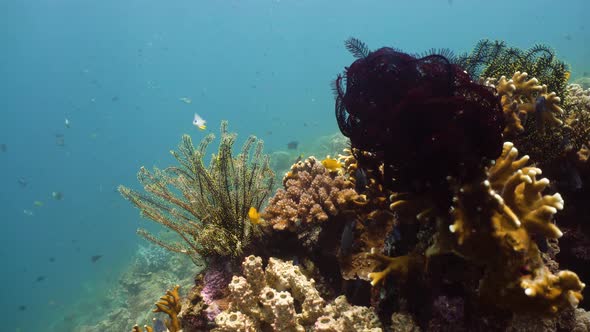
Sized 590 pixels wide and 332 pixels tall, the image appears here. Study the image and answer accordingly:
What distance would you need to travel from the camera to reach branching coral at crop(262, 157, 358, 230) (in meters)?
4.27

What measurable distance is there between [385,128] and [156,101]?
7424 inches

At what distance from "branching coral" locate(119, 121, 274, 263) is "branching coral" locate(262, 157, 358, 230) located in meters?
0.46

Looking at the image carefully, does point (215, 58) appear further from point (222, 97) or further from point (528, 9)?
point (528, 9)

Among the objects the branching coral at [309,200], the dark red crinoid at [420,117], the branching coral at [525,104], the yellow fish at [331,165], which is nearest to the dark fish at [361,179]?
the branching coral at [309,200]

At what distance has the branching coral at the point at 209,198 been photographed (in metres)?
4.47

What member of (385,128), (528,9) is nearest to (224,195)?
(385,128)

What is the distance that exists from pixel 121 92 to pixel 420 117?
169772 millimetres

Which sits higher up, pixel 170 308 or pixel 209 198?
pixel 209 198

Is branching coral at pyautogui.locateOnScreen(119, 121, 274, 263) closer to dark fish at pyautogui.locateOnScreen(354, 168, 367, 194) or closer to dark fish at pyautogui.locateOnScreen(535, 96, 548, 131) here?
dark fish at pyautogui.locateOnScreen(354, 168, 367, 194)

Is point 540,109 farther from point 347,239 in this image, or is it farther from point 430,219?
point 347,239

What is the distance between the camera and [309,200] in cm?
442

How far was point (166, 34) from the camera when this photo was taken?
149 metres

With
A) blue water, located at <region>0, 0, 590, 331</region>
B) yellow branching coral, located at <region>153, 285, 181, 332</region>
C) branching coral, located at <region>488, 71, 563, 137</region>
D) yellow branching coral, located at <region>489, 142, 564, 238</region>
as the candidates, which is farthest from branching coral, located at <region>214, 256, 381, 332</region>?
blue water, located at <region>0, 0, 590, 331</region>

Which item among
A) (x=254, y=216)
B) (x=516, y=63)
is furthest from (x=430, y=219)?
(x=516, y=63)
